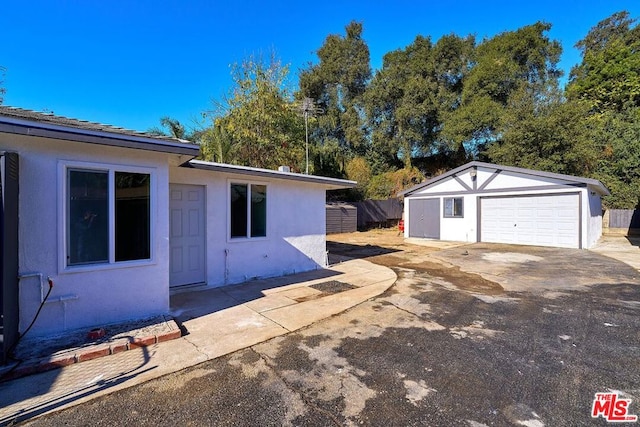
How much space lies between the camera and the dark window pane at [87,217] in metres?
3.91

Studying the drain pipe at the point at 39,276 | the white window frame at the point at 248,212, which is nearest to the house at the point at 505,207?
the white window frame at the point at 248,212

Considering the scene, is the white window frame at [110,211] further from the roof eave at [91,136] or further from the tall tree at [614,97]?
the tall tree at [614,97]

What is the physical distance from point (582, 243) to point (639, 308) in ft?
28.5

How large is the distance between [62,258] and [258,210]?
3754 mm

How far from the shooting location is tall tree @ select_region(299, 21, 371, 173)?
28062 millimetres

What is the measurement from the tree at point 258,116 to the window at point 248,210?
8214 mm

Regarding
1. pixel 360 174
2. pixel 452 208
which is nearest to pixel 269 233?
pixel 452 208

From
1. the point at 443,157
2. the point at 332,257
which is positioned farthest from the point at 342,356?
the point at 443,157

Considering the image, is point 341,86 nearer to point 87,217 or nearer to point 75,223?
point 87,217

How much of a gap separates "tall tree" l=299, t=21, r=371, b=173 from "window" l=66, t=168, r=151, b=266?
2427cm

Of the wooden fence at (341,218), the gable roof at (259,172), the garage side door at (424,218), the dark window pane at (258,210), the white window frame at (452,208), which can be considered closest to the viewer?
the gable roof at (259,172)

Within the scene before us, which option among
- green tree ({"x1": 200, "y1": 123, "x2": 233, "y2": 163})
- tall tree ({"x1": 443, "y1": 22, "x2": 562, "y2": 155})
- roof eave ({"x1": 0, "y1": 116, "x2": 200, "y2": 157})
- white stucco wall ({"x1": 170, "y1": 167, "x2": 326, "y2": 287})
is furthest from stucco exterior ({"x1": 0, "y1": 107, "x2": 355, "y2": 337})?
tall tree ({"x1": 443, "y1": 22, "x2": 562, "y2": 155})

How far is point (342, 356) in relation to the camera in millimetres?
3385

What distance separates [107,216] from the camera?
13.5ft
